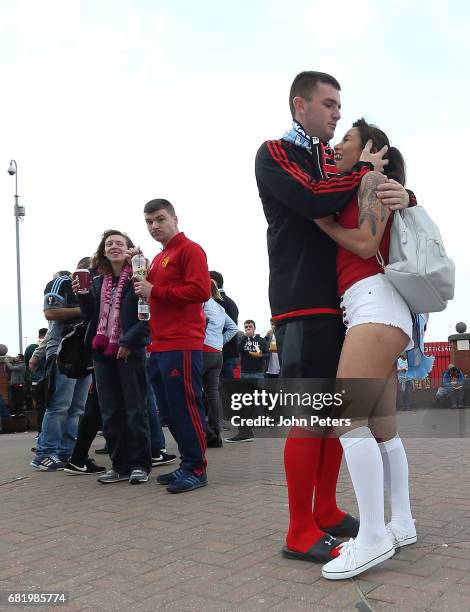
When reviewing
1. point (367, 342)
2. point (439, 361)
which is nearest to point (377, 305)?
point (367, 342)

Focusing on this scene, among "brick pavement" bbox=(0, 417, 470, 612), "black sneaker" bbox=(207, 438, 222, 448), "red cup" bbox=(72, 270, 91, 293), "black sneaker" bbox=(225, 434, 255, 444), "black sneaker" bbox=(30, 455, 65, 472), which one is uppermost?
"red cup" bbox=(72, 270, 91, 293)

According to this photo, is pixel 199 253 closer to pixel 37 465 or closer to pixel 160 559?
pixel 160 559

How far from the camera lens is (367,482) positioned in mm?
2502

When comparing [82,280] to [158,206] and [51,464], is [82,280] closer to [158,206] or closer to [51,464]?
[158,206]

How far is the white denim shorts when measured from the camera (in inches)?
100

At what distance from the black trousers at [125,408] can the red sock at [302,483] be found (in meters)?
2.32

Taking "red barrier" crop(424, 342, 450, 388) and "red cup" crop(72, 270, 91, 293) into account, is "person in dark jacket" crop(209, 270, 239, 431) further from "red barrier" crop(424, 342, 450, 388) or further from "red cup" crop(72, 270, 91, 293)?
"red barrier" crop(424, 342, 450, 388)

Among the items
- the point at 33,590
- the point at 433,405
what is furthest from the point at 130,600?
the point at 433,405

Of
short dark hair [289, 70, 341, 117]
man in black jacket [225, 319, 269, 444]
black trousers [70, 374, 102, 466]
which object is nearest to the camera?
short dark hair [289, 70, 341, 117]

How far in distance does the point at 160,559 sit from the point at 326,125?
212 centimetres

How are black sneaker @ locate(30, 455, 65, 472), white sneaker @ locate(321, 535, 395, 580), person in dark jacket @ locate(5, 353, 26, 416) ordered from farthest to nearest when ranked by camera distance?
person in dark jacket @ locate(5, 353, 26, 416)
black sneaker @ locate(30, 455, 65, 472)
white sneaker @ locate(321, 535, 395, 580)

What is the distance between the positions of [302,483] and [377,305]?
83 centimetres

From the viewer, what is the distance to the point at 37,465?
583 centimetres

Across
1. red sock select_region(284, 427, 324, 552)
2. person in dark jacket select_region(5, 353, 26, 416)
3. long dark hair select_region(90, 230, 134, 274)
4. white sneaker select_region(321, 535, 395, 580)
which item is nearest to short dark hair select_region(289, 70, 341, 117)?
red sock select_region(284, 427, 324, 552)
